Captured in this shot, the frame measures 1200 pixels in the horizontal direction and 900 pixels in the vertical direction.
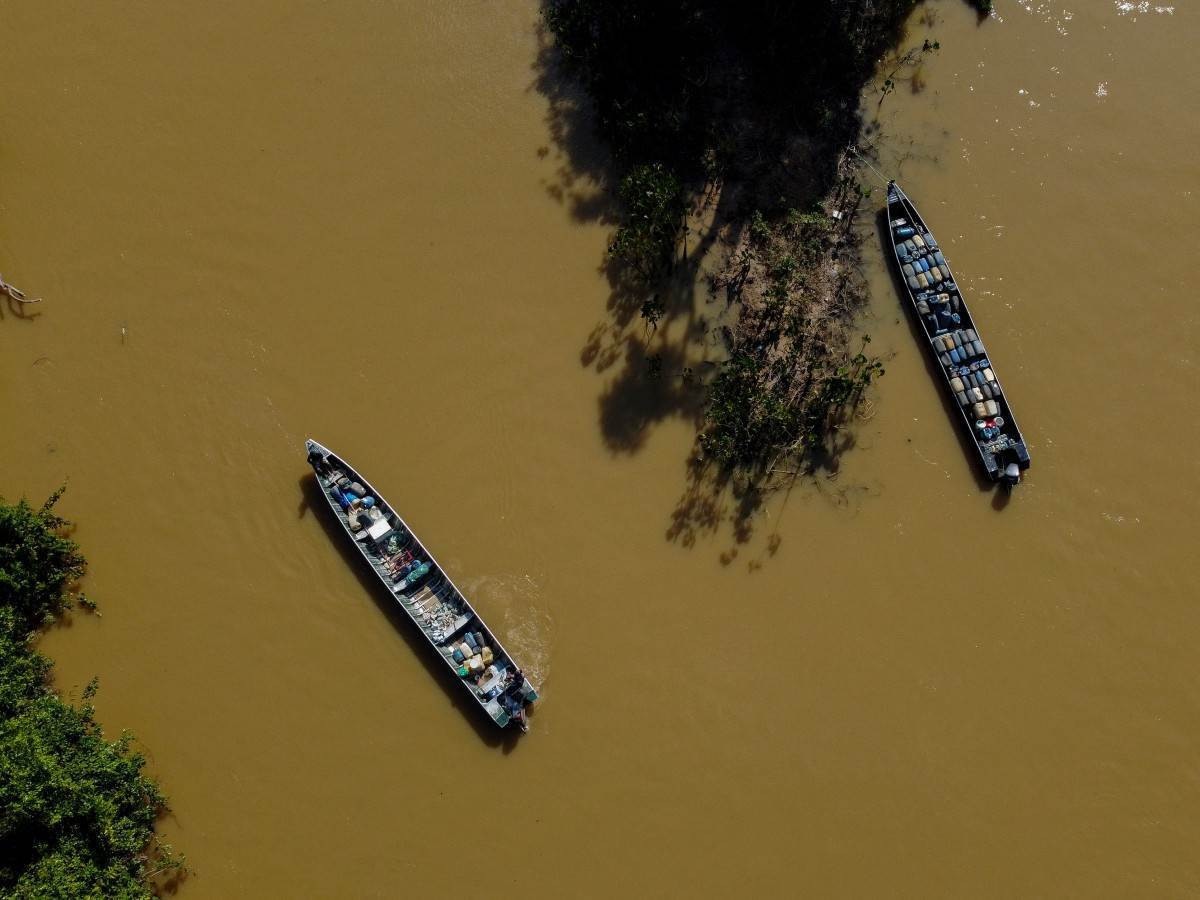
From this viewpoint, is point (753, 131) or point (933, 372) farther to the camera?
point (753, 131)

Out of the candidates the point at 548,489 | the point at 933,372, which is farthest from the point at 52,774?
the point at 933,372

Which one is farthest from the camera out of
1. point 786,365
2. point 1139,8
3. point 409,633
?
point 1139,8

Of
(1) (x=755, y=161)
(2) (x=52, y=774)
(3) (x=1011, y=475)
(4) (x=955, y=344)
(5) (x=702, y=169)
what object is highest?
(1) (x=755, y=161)

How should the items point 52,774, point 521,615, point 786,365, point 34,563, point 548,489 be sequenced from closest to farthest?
point 52,774 < point 34,563 < point 521,615 < point 548,489 < point 786,365

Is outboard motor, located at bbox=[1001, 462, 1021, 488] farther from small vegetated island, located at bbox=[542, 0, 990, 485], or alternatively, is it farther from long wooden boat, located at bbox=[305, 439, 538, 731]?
long wooden boat, located at bbox=[305, 439, 538, 731]

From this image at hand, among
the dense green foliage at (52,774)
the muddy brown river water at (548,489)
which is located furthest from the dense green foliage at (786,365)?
the dense green foliage at (52,774)


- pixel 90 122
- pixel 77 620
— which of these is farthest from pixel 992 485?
pixel 90 122

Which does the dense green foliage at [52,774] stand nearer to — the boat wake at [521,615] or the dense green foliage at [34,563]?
the dense green foliage at [34,563]

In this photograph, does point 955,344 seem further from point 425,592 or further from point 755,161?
point 425,592

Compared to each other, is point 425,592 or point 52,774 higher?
point 425,592
